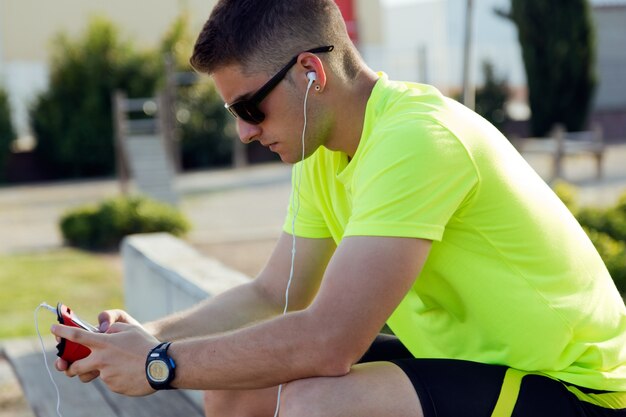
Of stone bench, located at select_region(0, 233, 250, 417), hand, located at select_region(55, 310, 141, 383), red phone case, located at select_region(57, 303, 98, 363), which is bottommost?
stone bench, located at select_region(0, 233, 250, 417)

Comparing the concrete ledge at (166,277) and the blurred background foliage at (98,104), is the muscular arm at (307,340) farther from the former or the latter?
the blurred background foliage at (98,104)

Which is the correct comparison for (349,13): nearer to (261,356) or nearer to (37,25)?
(261,356)

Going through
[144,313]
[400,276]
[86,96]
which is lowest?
[86,96]

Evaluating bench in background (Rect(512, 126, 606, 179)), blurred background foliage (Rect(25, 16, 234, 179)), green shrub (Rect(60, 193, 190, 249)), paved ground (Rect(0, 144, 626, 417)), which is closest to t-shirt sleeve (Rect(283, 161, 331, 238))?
paved ground (Rect(0, 144, 626, 417))

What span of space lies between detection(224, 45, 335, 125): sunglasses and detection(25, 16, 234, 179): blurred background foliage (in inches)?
816

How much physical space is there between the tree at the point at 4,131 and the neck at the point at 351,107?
2092 centimetres

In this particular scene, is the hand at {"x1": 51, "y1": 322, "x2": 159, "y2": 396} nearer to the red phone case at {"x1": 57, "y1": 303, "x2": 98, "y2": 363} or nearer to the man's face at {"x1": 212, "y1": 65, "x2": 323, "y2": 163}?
the red phone case at {"x1": 57, "y1": 303, "x2": 98, "y2": 363}

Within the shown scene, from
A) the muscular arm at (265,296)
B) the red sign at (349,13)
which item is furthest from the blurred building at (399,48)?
the muscular arm at (265,296)

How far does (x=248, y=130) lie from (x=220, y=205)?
13416 millimetres

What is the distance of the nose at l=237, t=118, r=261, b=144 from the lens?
7.45 ft

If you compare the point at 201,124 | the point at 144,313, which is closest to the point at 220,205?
the point at 201,124

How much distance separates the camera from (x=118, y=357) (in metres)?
2.20

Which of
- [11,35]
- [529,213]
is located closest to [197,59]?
[529,213]

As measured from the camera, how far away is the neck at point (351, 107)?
2.24 metres
